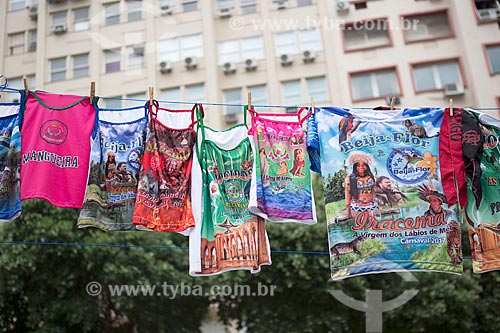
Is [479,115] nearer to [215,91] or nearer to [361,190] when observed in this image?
[361,190]

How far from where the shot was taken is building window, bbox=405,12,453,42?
16828 mm

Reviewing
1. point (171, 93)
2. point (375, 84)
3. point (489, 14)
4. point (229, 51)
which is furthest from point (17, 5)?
point (489, 14)

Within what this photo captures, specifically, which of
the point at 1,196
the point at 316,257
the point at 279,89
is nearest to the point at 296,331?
the point at 316,257

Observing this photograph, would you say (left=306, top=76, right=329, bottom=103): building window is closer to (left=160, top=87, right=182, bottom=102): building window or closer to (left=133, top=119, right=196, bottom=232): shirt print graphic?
(left=160, top=87, right=182, bottom=102): building window

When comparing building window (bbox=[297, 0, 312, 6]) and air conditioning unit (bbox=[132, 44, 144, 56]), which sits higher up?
building window (bbox=[297, 0, 312, 6])

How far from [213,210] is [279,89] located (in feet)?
35.6

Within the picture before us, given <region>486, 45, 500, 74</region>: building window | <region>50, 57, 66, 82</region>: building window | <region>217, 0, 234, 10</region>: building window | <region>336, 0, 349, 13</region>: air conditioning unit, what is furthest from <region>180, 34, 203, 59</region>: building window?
<region>486, 45, 500, 74</region>: building window

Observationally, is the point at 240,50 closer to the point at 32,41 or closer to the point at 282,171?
the point at 32,41

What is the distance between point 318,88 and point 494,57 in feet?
16.5

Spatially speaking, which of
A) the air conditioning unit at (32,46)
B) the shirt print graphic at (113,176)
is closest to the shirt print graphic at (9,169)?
the shirt print graphic at (113,176)

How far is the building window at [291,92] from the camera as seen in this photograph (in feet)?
54.8

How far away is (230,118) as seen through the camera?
16.6m

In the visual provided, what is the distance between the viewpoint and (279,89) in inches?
659

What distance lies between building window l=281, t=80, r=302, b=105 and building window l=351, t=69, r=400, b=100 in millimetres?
1588
